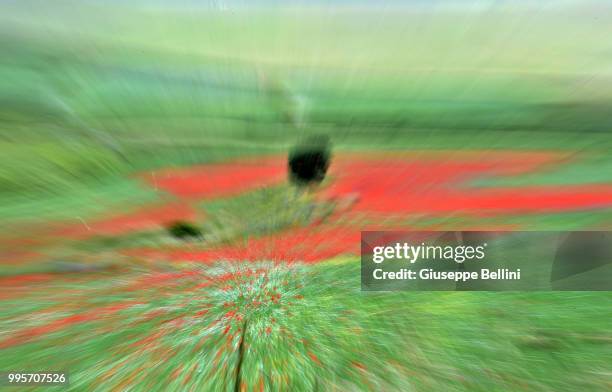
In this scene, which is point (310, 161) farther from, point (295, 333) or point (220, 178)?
point (295, 333)

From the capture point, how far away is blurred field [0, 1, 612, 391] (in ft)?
4.37

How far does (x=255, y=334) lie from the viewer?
1.35m

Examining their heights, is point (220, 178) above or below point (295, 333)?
above

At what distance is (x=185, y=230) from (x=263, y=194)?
0.69 feet

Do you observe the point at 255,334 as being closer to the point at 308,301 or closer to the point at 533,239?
the point at 308,301

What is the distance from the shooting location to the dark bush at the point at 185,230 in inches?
54.0

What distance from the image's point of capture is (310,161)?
138cm

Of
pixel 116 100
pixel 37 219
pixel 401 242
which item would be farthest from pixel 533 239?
pixel 37 219

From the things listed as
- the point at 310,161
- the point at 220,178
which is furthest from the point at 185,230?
the point at 310,161

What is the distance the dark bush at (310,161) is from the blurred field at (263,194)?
3 cm

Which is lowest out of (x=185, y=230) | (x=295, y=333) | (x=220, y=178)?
(x=295, y=333)

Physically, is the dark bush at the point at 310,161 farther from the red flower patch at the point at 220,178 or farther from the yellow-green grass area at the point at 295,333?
the yellow-green grass area at the point at 295,333

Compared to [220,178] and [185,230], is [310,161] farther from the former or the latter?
[185,230]

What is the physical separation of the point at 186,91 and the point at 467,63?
0.67 metres
